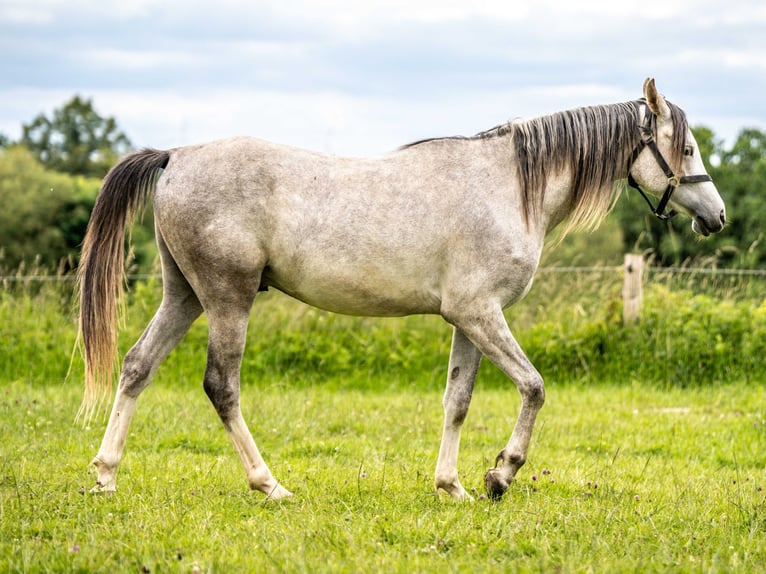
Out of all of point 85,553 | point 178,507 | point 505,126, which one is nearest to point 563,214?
point 505,126

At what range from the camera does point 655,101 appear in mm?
5137

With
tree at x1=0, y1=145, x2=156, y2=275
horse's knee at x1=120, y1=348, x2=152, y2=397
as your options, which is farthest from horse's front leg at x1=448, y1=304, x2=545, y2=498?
tree at x1=0, y1=145, x2=156, y2=275

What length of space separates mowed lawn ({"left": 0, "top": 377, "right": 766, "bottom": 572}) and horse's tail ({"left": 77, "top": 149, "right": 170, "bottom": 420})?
0.79 metres

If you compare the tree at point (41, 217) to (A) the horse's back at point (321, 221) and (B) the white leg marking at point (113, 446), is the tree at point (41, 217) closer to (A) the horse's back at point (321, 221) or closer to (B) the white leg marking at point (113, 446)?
(B) the white leg marking at point (113, 446)

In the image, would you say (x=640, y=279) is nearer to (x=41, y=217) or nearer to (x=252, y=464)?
(x=252, y=464)

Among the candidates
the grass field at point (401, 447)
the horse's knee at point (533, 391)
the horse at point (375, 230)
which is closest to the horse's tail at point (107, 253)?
the horse at point (375, 230)

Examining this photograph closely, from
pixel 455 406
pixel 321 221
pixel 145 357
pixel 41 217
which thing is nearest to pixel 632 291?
pixel 455 406

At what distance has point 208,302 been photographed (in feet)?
15.8

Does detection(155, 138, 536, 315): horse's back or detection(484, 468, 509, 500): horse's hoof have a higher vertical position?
detection(155, 138, 536, 315): horse's back

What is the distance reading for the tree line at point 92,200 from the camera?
31.4 meters

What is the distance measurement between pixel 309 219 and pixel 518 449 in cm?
171

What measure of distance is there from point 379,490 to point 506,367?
3.33ft

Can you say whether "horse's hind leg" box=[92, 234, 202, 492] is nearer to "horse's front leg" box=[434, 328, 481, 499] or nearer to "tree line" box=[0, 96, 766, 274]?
"horse's front leg" box=[434, 328, 481, 499]

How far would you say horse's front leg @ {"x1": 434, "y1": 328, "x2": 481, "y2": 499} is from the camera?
5.04 meters
